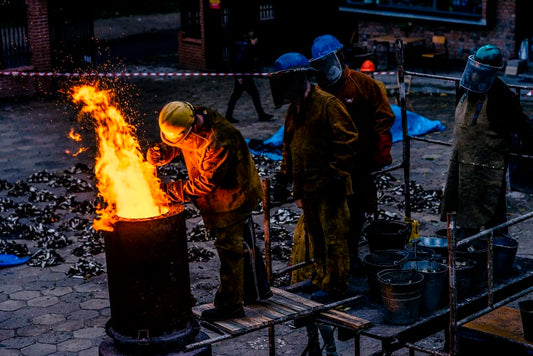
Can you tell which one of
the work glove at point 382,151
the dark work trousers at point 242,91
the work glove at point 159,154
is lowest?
the dark work trousers at point 242,91

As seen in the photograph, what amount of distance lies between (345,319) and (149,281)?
4.86ft

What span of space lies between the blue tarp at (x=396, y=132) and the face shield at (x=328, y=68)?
6861 millimetres

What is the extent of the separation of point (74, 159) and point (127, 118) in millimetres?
4071

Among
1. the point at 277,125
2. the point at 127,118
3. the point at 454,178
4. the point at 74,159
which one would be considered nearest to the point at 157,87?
the point at 127,118

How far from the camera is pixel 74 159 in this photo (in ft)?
48.3

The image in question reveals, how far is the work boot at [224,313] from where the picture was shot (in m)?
6.21

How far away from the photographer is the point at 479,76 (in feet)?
24.1

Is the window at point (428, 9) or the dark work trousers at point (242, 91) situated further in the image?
the window at point (428, 9)

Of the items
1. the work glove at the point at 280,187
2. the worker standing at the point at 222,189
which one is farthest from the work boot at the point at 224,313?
the work glove at the point at 280,187

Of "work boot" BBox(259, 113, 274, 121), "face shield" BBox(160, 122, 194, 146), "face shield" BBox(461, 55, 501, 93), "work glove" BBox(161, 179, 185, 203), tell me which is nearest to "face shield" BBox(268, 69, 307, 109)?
"face shield" BBox(160, 122, 194, 146)

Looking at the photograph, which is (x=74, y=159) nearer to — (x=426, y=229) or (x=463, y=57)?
(x=426, y=229)

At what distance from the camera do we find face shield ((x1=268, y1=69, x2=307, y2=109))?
6402 millimetres

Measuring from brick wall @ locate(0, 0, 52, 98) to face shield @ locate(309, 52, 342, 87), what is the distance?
14.3 metres

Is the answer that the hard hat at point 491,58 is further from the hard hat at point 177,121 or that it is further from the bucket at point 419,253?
A: the hard hat at point 177,121
